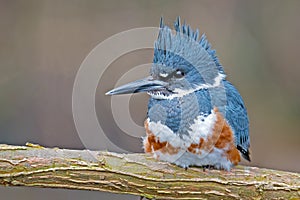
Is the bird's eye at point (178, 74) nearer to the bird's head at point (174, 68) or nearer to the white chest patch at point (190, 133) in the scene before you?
the bird's head at point (174, 68)

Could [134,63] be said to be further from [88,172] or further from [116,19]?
[88,172]

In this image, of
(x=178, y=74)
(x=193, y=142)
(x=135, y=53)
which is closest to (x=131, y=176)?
(x=193, y=142)

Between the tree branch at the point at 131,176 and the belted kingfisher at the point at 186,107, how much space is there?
42 millimetres

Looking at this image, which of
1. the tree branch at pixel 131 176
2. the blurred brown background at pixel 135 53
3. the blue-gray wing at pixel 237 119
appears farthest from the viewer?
the blurred brown background at pixel 135 53

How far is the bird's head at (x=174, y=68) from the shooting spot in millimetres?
1330

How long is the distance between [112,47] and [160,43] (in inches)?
67.8

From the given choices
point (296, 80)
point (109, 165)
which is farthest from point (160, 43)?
point (296, 80)

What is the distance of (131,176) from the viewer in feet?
4.19

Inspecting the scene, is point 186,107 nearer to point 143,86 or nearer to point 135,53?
point 143,86

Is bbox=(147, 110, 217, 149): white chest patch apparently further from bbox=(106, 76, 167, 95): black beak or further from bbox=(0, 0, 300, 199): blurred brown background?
bbox=(0, 0, 300, 199): blurred brown background

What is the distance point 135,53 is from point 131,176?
196 centimetres

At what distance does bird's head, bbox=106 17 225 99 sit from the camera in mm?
1330

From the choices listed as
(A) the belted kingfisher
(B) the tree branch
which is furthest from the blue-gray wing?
(B) the tree branch

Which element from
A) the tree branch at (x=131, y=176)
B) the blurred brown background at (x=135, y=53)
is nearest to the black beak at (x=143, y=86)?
the tree branch at (x=131, y=176)
